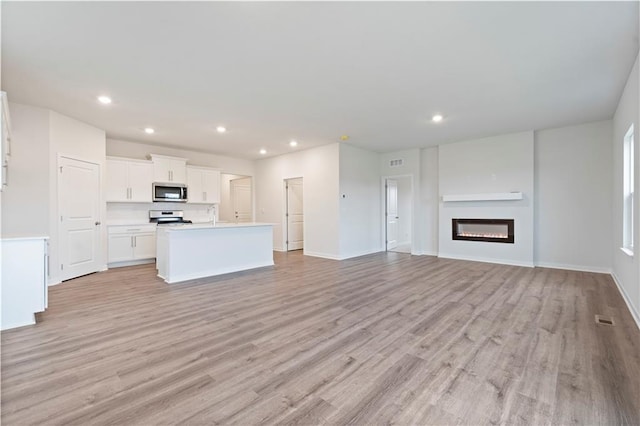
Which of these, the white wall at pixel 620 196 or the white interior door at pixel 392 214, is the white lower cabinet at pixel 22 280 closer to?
the white wall at pixel 620 196

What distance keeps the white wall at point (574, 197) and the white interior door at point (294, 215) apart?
582cm

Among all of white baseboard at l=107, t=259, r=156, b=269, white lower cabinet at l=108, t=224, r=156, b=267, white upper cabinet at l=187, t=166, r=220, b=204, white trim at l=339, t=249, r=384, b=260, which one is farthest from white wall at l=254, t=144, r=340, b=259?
white baseboard at l=107, t=259, r=156, b=269

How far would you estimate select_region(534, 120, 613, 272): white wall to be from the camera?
5109mm

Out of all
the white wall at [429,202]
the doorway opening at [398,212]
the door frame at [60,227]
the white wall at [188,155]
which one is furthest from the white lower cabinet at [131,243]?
the white wall at [429,202]

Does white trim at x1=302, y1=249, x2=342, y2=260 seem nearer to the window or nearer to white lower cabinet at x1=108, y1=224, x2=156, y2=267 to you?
white lower cabinet at x1=108, y1=224, x2=156, y2=267

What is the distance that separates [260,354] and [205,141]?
17.8 feet

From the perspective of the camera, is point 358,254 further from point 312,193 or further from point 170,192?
point 170,192

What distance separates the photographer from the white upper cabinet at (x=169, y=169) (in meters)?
6.51

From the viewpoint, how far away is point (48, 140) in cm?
442

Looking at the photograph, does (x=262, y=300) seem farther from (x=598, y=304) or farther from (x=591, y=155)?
(x=591, y=155)

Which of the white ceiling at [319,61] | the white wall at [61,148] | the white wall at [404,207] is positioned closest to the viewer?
the white ceiling at [319,61]

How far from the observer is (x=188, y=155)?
291 inches

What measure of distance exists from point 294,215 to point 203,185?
2.67 meters

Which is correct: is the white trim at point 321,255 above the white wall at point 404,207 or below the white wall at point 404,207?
below
